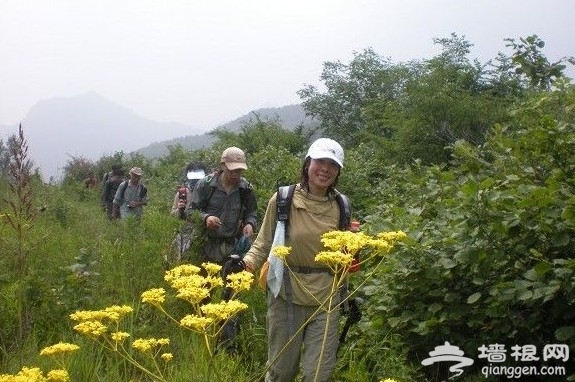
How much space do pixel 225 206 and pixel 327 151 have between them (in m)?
2.05

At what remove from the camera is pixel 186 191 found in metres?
7.05

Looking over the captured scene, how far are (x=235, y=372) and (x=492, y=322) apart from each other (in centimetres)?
172

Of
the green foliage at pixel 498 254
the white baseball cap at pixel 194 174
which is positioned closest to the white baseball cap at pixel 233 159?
the green foliage at pixel 498 254

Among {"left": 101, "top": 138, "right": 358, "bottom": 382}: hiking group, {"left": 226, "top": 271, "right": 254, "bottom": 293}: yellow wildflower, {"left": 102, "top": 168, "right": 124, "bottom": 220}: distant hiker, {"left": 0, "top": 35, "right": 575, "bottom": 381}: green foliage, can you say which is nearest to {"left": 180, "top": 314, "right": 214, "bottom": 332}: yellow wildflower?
{"left": 226, "top": 271, "right": 254, "bottom": 293}: yellow wildflower

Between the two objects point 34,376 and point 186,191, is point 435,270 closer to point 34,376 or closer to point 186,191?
point 34,376

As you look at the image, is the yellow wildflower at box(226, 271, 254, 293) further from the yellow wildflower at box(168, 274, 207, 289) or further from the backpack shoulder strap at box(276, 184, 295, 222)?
the backpack shoulder strap at box(276, 184, 295, 222)

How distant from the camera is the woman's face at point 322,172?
11.6 feet

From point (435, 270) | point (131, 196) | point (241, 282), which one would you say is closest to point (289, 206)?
point (435, 270)

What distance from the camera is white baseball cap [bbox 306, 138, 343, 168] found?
3.48 m

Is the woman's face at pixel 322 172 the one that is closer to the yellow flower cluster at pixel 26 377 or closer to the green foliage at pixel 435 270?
the green foliage at pixel 435 270

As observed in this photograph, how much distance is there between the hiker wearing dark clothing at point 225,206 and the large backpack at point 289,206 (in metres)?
1.67

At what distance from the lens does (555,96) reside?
399cm

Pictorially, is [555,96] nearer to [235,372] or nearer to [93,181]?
[235,372]

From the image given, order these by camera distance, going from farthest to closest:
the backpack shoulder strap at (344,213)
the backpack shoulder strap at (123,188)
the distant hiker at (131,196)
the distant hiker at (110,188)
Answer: the distant hiker at (110,188) < the backpack shoulder strap at (123,188) < the distant hiker at (131,196) < the backpack shoulder strap at (344,213)
